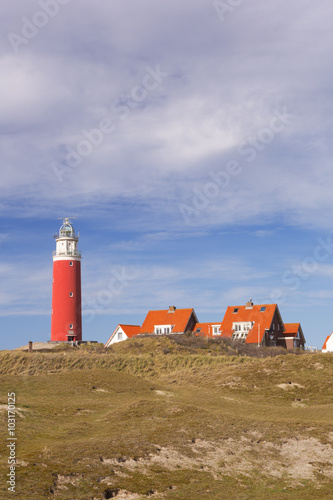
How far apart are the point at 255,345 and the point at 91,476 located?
55.2 meters

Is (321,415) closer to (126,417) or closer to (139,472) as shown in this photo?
(126,417)

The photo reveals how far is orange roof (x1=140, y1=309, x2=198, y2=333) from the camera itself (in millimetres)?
71312

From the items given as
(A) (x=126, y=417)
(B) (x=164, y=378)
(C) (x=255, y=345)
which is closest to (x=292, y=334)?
(C) (x=255, y=345)

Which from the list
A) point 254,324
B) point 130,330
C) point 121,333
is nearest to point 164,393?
point 254,324

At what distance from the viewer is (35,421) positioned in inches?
814

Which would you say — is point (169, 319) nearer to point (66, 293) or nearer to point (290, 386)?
point (66, 293)

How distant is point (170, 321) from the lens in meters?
73.1

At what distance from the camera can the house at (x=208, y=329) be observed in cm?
7144

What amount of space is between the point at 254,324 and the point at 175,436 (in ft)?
176

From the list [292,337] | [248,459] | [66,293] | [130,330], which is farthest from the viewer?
[130,330]

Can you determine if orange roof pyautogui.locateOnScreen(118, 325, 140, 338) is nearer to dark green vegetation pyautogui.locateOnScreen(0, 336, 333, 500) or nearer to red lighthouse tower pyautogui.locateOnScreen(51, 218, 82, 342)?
red lighthouse tower pyautogui.locateOnScreen(51, 218, 82, 342)

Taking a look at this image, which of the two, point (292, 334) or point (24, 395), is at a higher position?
point (292, 334)

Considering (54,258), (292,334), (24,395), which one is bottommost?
(24,395)

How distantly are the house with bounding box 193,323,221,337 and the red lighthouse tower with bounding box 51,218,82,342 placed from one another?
55.6ft
